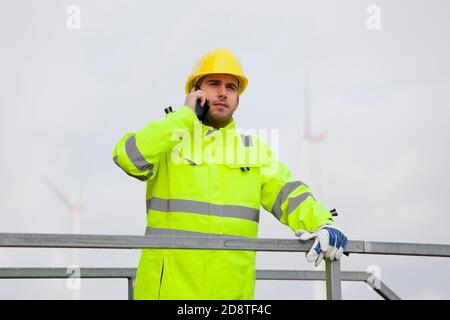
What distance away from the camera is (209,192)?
15.0 feet

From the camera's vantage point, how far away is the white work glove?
157 inches

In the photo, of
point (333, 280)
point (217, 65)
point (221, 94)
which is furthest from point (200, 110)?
point (333, 280)

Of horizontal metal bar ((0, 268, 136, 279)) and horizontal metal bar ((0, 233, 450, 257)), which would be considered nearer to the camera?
horizontal metal bar ((0, 233, 450, 257))

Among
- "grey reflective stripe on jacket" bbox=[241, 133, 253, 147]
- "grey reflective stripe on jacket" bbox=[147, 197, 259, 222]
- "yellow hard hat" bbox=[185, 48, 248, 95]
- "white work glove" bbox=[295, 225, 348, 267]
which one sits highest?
"yellow hard hat" bbox=[185, 48, 248, 95]

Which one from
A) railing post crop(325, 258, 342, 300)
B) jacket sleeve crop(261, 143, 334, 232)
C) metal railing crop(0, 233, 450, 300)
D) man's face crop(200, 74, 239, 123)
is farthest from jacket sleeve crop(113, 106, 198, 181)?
railing post crop(325, 258, 342, 300)

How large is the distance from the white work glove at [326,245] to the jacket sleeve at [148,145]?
1.00 m

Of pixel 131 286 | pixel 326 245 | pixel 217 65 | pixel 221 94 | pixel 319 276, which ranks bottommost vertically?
pixel 131 286

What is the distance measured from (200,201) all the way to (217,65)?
3.30ft

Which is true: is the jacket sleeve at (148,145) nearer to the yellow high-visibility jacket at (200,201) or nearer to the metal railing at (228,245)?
the yellow high-visibility jacket at (200,201)

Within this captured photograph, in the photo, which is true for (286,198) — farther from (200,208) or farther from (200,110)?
(200,110)

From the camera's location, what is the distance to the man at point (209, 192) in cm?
441

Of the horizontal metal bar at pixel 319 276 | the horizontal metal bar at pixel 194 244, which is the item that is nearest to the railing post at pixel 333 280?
→ the horizontal metal bar at pixel 194 244

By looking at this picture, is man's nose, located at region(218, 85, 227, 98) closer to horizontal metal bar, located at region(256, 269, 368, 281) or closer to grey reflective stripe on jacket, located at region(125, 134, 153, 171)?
grey reflective stripe on jacket, located at region(125, 134, 153, 171)
